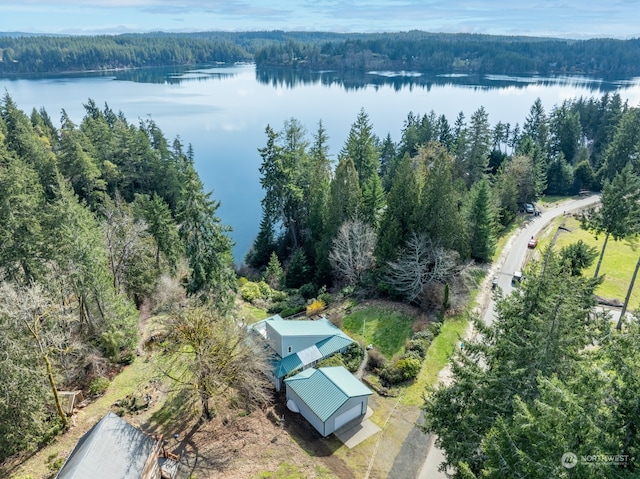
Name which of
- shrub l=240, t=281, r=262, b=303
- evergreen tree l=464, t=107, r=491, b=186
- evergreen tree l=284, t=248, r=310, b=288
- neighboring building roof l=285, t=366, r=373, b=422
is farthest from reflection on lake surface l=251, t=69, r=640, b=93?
neighboring building roof l=285, t=366, r=373, b=422

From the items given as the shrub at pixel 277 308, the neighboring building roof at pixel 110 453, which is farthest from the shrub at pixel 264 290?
the neighboring building roof at pixel 110 453

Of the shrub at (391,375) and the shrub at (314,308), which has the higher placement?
the shrub at (391,375)

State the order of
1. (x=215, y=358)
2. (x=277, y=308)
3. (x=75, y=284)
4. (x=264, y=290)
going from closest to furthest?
(x=215, y=358)
(x=75, y=284)
(x=277, y=308)
(x=264, y=290)

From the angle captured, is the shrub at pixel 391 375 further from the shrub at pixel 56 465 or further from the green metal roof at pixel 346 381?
the shrub at pixel 56 465

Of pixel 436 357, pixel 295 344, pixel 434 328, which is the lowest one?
pixel 436 357

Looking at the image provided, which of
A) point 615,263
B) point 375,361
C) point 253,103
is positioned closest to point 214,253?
point 375,361

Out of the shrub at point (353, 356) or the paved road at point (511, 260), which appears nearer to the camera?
the paved road at point (511, 260)

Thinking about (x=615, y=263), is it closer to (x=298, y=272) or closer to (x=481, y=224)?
(x=481, y=224)
